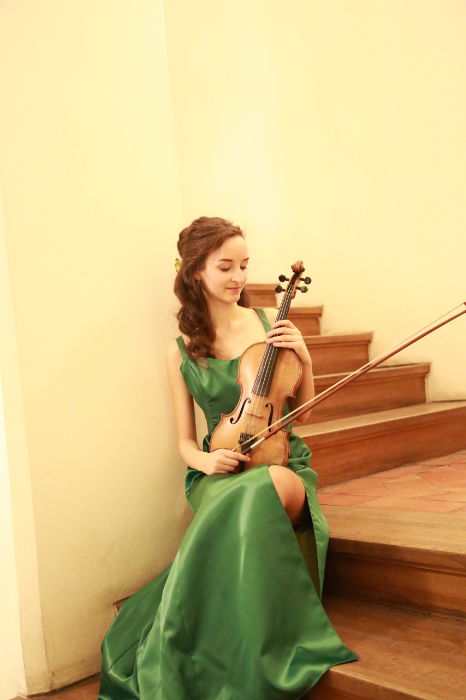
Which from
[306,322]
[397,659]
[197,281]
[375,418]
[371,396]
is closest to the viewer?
[397,659]

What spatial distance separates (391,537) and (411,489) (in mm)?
597

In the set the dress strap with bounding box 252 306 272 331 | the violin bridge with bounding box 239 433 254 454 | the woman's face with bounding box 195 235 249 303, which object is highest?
the woman's face with bounding box 195 235 249 303

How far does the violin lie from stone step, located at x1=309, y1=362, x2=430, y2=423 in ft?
3.75

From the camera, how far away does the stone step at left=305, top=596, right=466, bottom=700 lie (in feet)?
4.20

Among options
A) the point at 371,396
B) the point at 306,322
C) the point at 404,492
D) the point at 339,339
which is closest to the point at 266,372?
the point at 404,492

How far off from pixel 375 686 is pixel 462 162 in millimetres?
2739

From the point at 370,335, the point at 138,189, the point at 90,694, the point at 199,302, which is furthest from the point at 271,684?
the point at 370,335

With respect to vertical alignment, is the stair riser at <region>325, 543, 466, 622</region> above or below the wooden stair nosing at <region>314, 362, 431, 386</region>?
below

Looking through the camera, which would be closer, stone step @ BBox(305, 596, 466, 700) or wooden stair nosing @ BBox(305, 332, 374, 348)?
stone step @ BBox(305, 596, 466, 700)

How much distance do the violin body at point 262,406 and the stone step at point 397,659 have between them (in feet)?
1.46

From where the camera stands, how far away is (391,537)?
5.60ft

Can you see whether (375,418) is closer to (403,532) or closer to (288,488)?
(403,532)

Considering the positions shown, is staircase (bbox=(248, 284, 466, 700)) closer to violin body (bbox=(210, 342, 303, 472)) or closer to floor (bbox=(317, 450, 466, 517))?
floor (bbox=(317, 450, 466, 517))

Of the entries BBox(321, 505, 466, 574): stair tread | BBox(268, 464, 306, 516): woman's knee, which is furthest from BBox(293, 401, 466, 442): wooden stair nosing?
BBox(268, 464, 306, 516): woman's knee
